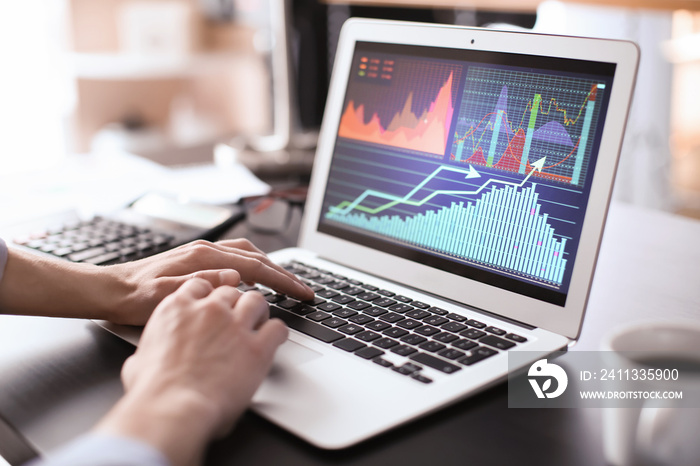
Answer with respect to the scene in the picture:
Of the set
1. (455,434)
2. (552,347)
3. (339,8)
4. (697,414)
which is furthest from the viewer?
(339,8)

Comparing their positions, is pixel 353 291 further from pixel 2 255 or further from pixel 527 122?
pixel 2 255

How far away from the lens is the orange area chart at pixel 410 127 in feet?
2.42

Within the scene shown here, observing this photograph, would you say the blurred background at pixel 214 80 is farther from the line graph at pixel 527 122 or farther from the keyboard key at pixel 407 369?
the keyboard key at pixel 407 369

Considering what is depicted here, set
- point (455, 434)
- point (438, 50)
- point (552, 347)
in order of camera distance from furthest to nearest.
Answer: point (438, 50), point (552, 347), point (455, 434)

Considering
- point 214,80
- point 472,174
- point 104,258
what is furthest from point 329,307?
point 214,80

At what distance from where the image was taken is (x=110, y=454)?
375mm

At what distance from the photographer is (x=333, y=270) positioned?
793 mm

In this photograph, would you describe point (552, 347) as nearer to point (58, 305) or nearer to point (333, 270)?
point (333, 270)

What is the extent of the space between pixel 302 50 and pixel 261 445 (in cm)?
120

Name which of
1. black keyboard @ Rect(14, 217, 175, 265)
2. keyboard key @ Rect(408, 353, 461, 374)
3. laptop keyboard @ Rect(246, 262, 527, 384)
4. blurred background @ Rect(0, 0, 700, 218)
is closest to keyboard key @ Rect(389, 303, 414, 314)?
laptop keyboard @ Rect(246, 262, 527, 384)

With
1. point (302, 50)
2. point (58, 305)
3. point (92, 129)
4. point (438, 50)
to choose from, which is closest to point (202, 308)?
point (58, 305)

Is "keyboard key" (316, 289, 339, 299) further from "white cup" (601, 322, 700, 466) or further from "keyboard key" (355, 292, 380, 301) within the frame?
"white cup" (601, 322, 700, 466)

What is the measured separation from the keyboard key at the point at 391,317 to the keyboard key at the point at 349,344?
0.06 meters

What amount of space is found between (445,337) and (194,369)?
0.80ft
